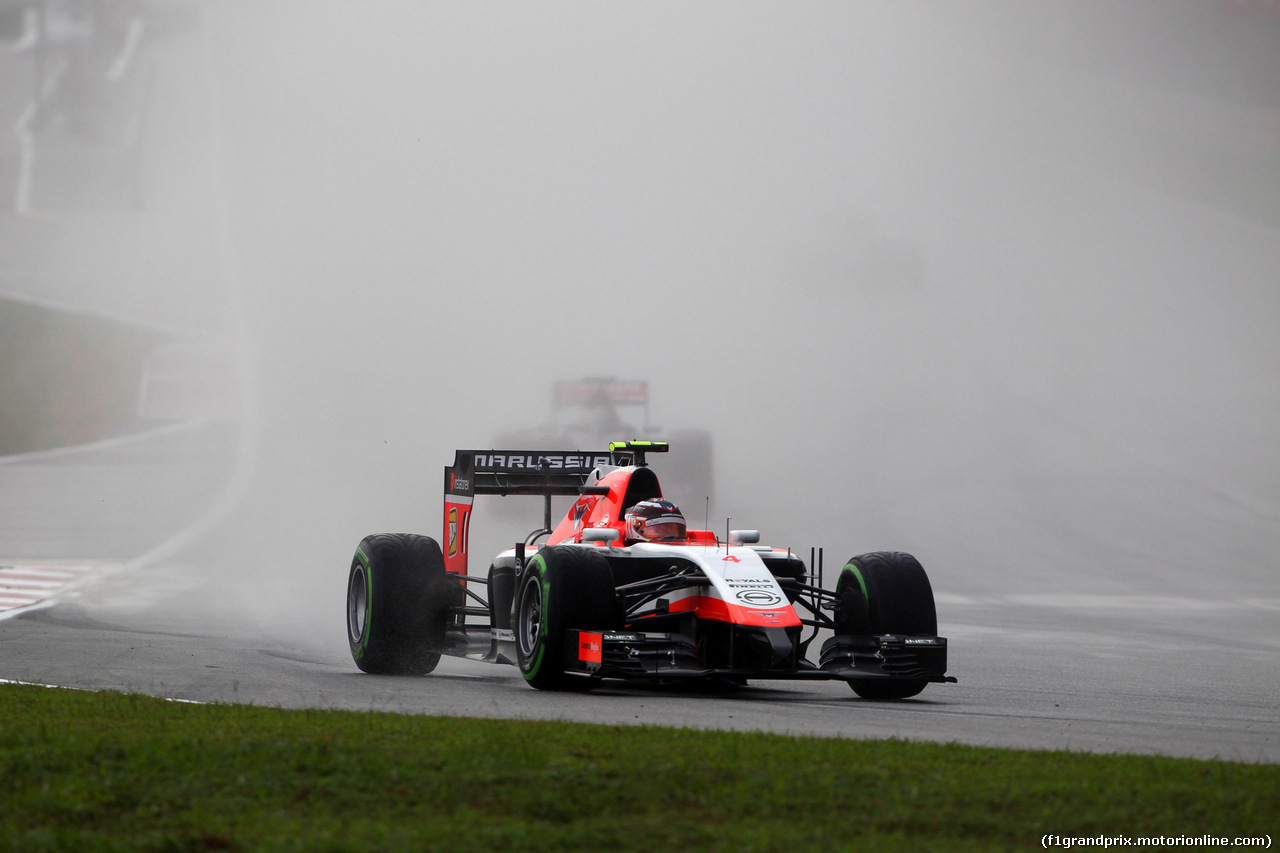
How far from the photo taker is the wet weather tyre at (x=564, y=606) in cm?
996

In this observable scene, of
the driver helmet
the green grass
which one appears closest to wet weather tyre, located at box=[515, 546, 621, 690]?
the driver helmet

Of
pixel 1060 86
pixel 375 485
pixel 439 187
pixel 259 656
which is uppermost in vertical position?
pixel 1060 86

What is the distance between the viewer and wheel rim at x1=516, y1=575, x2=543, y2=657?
412 inches

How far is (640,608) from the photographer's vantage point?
11484mm

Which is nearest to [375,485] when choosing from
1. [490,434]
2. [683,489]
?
[490,434]

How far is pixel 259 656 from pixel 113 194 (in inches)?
1465

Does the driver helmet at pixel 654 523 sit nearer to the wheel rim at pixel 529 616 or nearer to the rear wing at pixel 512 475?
the wheel rim at pixel 529 616

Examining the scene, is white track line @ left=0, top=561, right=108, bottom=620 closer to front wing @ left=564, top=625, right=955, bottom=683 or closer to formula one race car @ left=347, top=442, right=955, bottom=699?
formula one race car @ left=347, top=442, right=955, bottom=699

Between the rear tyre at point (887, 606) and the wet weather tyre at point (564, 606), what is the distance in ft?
6.16

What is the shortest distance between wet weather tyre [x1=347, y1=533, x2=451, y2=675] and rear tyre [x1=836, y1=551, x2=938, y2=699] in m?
3.51

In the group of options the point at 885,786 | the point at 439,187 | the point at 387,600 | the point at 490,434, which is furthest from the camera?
the point at 439,187

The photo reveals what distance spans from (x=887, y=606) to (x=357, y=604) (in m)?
4.83

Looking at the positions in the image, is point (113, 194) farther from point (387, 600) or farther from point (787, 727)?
point (787, 727)

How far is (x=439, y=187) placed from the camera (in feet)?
142
